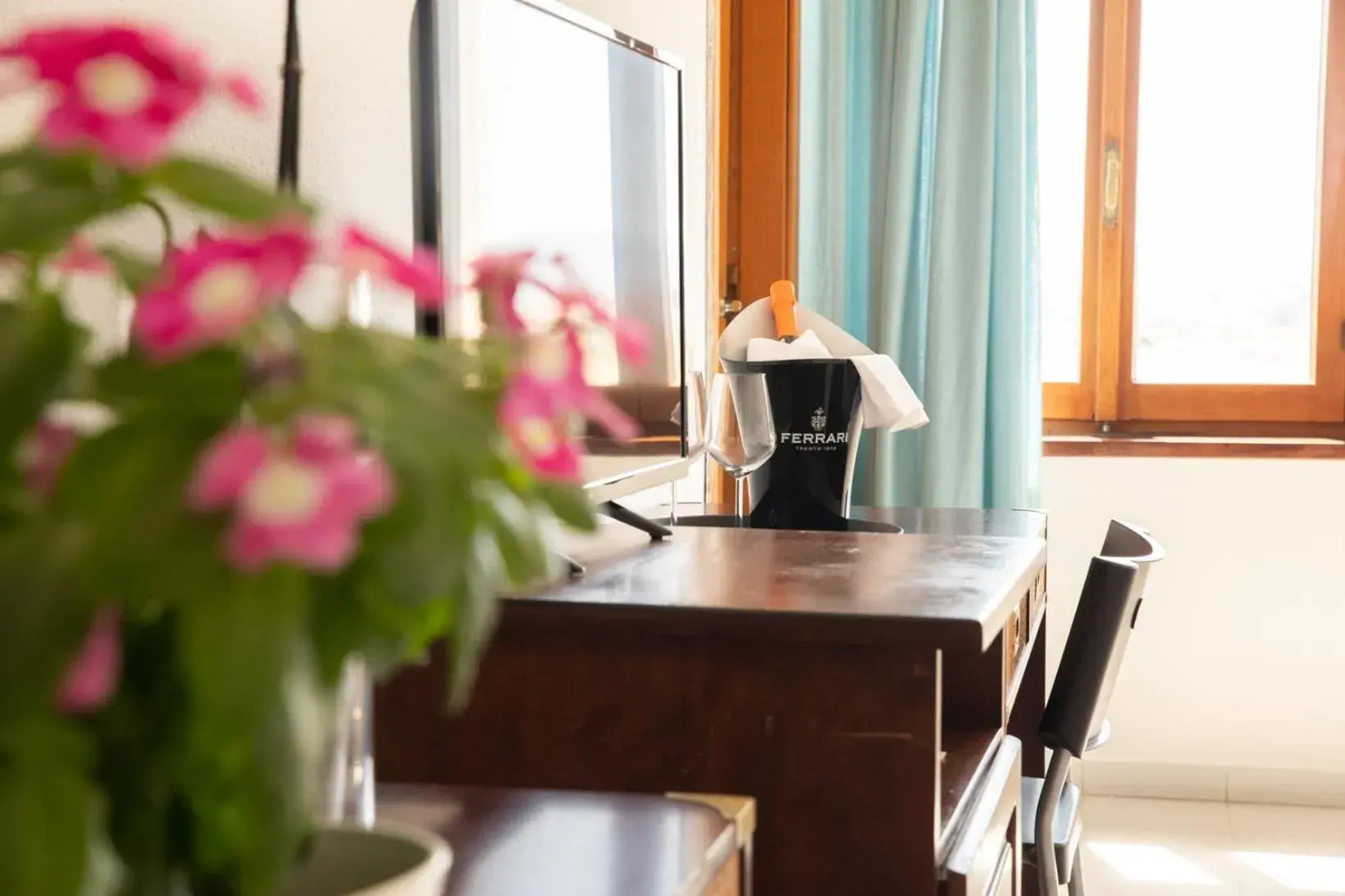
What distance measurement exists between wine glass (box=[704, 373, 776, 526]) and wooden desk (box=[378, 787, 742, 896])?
800 mm

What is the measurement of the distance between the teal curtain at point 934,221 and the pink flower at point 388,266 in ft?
8.71

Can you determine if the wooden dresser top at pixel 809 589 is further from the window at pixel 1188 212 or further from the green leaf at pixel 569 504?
the window at pixel 1188 212

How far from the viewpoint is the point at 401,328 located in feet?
4.19

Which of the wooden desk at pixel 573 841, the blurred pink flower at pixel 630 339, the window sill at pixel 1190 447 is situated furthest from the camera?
the window sill at pixel 1190 447

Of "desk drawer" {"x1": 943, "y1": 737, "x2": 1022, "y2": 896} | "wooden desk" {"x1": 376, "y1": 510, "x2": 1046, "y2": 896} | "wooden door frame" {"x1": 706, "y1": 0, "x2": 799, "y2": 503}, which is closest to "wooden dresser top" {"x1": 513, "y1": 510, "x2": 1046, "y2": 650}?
"wooden desk" {"x1": 376, "y1": 510, "x2": 1046, "y2": 896}

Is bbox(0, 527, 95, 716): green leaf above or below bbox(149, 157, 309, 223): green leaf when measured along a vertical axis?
below

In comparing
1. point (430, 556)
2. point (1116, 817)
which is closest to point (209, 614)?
point (430, 556)

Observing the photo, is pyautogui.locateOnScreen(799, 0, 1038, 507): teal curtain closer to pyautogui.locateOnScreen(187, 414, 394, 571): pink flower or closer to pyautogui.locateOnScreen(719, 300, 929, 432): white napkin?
pyautogui.locateOnScreen(719, 300, 929, 432): white napkin

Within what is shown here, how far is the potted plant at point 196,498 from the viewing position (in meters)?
0.27

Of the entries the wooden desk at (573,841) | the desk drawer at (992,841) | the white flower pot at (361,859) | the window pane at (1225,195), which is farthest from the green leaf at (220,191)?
the window pane at (1225,195)

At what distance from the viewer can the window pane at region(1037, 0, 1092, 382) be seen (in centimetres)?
329

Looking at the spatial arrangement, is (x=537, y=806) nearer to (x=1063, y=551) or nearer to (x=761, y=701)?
(x=761, y=701)

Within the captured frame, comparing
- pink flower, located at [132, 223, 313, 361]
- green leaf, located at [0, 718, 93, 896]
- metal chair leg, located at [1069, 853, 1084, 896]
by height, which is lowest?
metal chair leg, located at [1069, 853, 1084, 896]

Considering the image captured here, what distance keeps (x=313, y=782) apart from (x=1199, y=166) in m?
3.33
